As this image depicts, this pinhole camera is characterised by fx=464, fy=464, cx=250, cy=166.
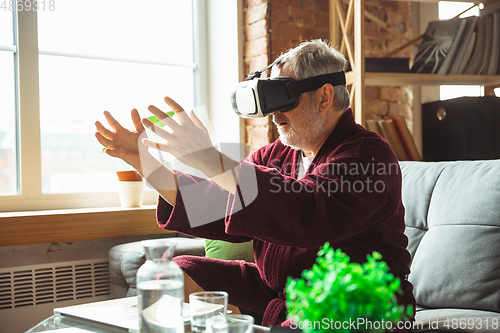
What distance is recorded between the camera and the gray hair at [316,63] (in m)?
1.22

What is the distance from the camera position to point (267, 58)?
7.34 ft

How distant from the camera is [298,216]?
974 millimetres

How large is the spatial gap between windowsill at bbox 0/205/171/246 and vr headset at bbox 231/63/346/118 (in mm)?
1080

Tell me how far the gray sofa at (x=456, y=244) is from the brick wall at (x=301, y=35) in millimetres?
938

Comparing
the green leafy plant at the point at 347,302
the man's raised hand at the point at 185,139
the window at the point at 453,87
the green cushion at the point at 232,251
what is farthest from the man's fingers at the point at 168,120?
the window at the point at 453,87

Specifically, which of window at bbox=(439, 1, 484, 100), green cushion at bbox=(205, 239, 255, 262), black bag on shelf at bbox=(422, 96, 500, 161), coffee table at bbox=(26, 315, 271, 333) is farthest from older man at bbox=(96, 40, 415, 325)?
window at bbox=(439, 1, 484, 100)

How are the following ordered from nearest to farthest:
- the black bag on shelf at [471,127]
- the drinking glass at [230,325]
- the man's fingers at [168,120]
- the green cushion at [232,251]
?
the drinking glass at [230,325] → the man's fingers at [168,120] → the green cushion at [232,251] → the black bag on shelf at [471,127]

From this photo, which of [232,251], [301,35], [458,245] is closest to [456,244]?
[458,245]

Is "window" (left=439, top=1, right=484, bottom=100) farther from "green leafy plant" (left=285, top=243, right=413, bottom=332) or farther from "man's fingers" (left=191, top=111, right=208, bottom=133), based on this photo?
"green leafy plant" (left=285, top=243, right=413, bottom=332)

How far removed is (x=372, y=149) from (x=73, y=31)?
1.72m

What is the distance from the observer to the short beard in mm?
1252

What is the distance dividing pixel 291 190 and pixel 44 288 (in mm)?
1497

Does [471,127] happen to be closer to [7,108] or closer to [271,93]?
[271,93]

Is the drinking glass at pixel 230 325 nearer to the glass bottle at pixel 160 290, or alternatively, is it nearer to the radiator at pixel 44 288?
the glass bottle at pixel 160 290
